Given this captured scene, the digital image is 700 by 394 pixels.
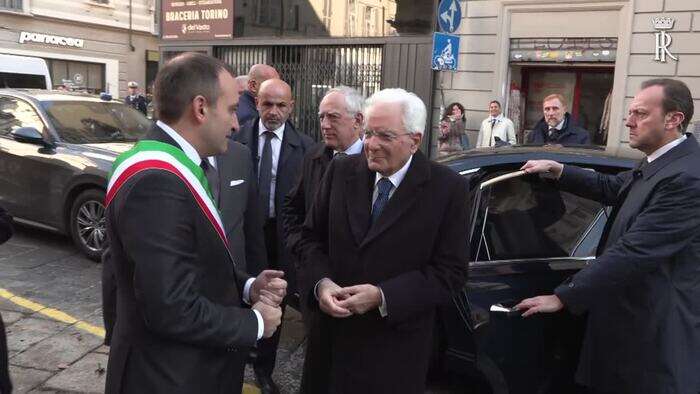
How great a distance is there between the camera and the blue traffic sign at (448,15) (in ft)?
26.8

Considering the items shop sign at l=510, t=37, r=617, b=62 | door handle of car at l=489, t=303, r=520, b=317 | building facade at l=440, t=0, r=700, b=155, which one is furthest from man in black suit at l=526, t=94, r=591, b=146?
shop sign at l=510, t=37, r=617, b=62

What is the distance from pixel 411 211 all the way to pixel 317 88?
991cm

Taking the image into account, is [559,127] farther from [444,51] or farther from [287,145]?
[287,145]

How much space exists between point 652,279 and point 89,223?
5.21 metres

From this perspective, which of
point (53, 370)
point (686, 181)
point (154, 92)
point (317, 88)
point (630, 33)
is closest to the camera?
point (154, 92)

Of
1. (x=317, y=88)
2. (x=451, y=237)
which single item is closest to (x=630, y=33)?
(x=317, y=88)

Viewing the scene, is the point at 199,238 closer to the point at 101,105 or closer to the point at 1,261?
the point at 1,261

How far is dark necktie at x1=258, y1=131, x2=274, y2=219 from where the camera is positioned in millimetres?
3686

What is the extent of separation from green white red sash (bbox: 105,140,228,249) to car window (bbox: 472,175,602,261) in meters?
1.67

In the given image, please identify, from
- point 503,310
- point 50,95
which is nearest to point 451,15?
point 50,95

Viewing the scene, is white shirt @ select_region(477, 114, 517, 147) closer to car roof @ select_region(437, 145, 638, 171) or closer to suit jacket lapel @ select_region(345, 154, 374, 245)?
car roof @ select_region(437, 145, 638, 171)

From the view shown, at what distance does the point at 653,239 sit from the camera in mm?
2311

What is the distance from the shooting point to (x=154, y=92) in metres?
1.75

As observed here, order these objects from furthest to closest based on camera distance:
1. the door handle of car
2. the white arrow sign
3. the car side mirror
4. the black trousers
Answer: the white arrow sign
the car side mirror
the black trousers
the door handle of car
